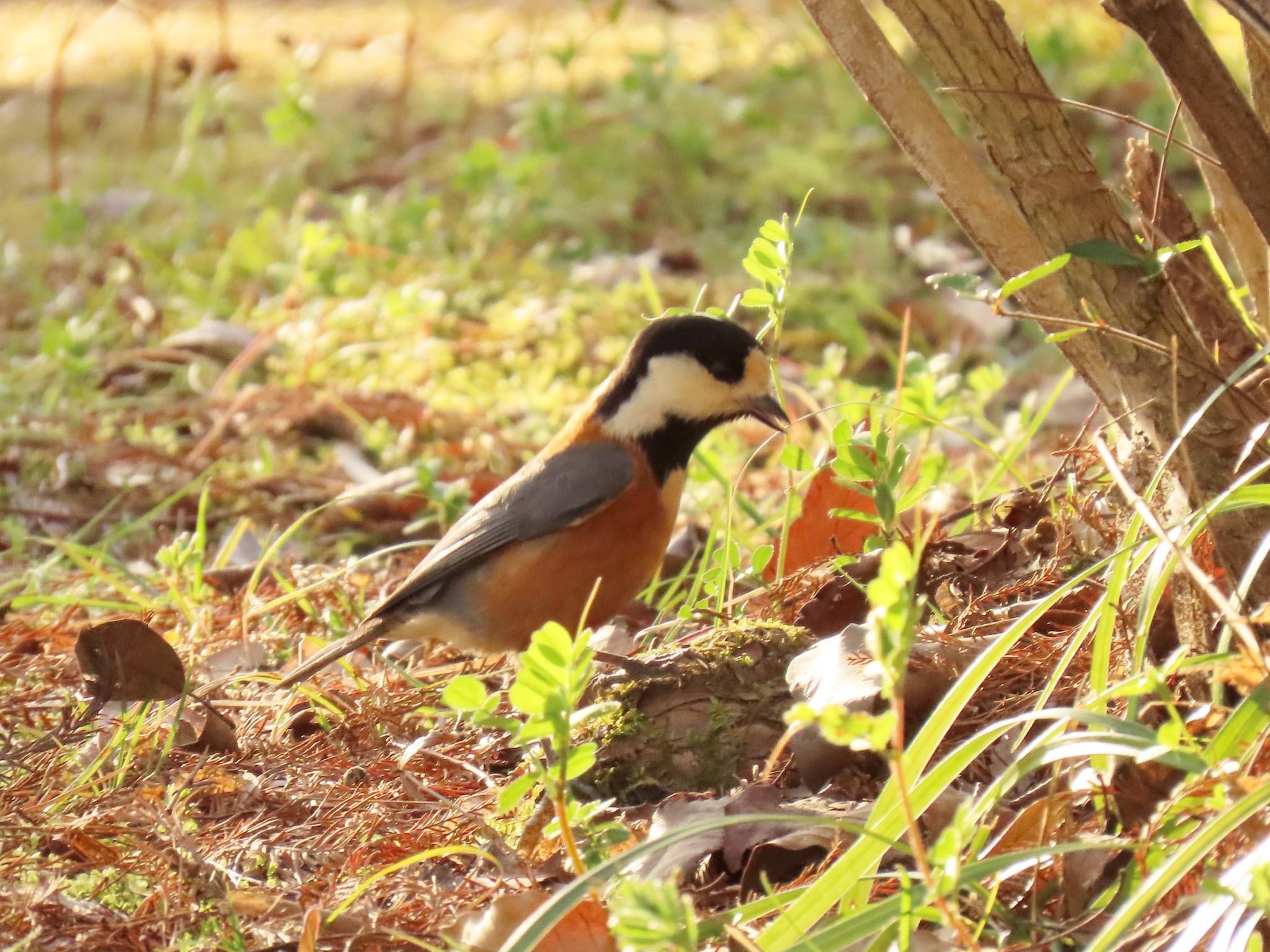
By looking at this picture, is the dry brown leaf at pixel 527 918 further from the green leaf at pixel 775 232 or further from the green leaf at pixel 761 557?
the green leaf at pixel 775 232

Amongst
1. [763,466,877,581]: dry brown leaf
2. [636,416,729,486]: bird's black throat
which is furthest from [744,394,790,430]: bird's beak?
[763,466,877,581]: dry brown leaf

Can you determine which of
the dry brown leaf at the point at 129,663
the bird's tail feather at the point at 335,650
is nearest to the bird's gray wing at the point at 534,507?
the bird's tail feather at the point at 335,650

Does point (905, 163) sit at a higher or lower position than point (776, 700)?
lower

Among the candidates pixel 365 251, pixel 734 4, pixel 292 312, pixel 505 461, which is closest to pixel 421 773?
pixel 505 461

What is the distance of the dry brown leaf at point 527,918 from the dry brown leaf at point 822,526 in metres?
1.53

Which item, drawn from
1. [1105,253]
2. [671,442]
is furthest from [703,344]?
[1105,253]

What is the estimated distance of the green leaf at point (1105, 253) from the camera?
2.51 m

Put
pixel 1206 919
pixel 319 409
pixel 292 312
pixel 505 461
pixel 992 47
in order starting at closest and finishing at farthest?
pixel 1206 919 < pixel 992 47 < pixel 505 461 < pixel 319 409 < pixel 292 312

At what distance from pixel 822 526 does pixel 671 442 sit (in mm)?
765

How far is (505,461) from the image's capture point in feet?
17.5

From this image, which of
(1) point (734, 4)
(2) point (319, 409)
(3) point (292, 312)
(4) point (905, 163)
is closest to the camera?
(2) point (319, 409)

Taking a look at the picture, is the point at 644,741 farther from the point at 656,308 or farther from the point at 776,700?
the point at 656,308

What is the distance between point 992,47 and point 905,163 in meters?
5.30

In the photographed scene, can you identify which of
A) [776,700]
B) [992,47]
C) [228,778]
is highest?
[992,47]
